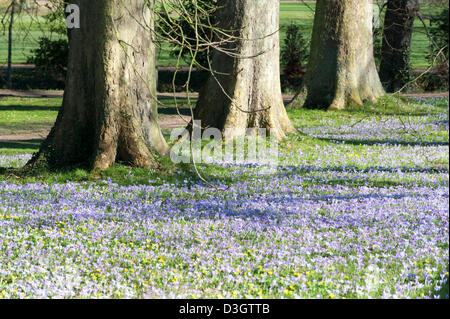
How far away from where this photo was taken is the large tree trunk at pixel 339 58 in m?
18.3

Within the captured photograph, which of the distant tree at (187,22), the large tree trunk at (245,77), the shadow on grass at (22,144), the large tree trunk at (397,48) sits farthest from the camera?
the large tree trunk at (397,48)

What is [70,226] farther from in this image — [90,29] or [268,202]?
[90,29]

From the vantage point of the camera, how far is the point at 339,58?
18.3 meters

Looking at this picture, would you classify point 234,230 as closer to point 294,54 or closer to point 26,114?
point 26,114

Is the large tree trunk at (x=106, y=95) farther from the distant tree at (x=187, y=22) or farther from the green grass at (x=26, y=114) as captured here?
the green grass at (x=26, y=114)

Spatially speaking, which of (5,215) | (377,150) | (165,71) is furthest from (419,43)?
(5,215)

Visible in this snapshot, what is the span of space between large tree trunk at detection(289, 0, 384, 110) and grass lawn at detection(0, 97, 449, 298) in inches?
250

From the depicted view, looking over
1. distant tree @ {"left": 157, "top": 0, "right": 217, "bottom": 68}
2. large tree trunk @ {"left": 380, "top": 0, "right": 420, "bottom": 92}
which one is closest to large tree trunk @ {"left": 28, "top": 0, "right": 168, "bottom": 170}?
distant tree @ {"left": 157, "top": 0, "right": 217, "bottom": 68}

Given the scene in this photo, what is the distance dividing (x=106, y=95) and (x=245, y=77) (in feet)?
13.3

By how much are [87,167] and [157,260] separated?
463 centimetres

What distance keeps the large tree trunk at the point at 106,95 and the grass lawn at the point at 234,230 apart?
0.41 m

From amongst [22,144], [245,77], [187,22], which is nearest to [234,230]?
[187,22]

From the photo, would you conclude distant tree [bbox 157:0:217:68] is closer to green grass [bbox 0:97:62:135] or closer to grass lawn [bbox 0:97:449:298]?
grass lawn [bbox 0:97:449:298]

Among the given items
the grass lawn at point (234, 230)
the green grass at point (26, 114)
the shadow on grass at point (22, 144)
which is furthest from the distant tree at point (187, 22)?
the green grass at point (26, 114)
